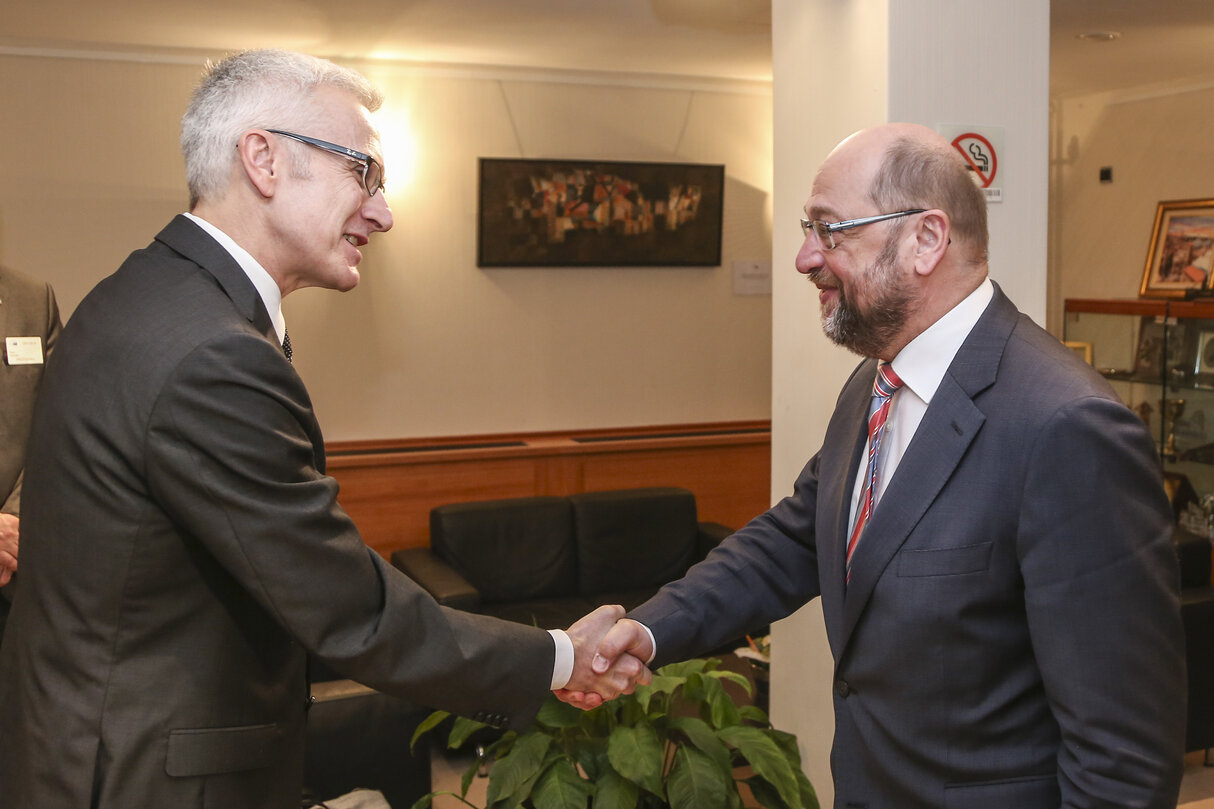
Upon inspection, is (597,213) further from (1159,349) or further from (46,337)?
(46,337)

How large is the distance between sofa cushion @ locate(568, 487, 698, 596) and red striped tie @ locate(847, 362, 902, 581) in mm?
3748

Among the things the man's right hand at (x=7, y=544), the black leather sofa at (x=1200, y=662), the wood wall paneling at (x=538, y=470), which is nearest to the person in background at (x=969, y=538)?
the man's right hand at (x=7, y=544)

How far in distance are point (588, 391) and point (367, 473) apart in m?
1.53

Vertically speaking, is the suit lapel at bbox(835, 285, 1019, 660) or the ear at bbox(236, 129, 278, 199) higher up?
the ear at bbox(236, 129, 278, 199)

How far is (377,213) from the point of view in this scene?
1.80 m

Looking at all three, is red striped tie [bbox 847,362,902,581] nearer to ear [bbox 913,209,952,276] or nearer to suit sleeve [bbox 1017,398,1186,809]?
ear [bbox 913,209,952,276]

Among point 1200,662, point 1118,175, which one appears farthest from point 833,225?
point 1118,175

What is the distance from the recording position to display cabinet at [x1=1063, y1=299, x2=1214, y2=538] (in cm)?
565

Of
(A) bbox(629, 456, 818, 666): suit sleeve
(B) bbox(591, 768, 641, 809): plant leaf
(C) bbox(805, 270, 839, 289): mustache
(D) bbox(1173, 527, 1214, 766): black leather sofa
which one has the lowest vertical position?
(D) bbox(1173, 527, 1214, 766): black leather sofa

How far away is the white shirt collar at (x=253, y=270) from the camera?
1.60 m

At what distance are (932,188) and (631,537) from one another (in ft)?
13.2

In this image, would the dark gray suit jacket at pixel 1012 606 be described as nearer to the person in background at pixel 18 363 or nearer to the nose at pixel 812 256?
the nose at pixel 812 256

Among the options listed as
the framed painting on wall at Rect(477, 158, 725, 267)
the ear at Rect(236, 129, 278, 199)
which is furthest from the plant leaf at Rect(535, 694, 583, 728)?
the framed painting on wall at Rect(477, 158, 725, 267)

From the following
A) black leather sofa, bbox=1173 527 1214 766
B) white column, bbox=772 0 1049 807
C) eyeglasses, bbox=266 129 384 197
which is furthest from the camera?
black leather sofa, bbox=1173 527 1214 766
